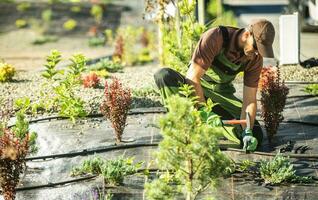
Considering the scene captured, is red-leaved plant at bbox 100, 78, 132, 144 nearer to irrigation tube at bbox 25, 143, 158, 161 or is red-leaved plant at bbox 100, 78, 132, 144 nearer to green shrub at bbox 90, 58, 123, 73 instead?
irrigation tube at bbox 25, 143, 158, 161

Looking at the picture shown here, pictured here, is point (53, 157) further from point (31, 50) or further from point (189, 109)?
point (31, 50)

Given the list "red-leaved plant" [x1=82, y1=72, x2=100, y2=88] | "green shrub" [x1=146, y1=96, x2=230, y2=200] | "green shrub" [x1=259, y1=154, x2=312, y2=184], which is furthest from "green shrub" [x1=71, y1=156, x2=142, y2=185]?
"red-leaved plant" [x1=82, y1=72, x2=100, y2=88]

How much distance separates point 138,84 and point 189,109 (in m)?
4.63

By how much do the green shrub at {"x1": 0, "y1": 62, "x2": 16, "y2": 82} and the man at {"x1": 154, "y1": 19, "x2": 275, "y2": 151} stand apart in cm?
367

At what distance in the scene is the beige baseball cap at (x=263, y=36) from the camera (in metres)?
5.20

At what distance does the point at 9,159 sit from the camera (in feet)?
15.7

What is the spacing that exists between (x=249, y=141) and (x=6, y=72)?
4631 millimetres

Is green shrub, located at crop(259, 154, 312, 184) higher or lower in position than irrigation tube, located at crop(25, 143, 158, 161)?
lower

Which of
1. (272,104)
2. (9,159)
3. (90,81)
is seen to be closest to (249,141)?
(272,104)

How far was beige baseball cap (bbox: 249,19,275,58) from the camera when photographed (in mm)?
5199

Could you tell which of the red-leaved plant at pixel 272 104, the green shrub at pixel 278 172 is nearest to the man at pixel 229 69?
the red-leaved plant at pixel 272 104

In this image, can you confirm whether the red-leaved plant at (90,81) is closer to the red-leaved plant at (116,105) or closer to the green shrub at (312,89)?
the red-leaved plant at (116,105)

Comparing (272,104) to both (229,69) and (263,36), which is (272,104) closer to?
(229,69)

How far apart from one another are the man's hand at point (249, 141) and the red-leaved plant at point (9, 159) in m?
2.04
